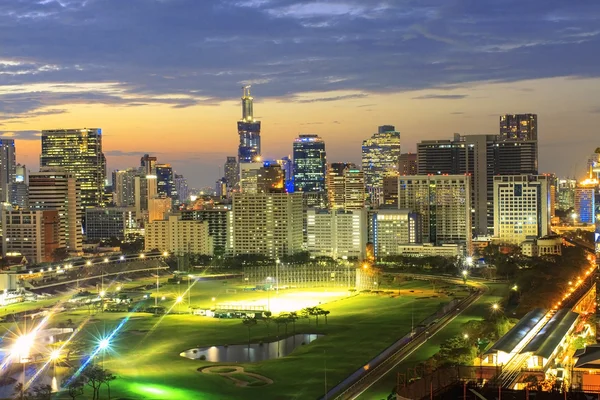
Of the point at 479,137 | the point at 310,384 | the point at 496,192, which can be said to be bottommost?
the point at 310,384

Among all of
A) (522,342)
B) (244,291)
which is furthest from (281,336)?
(244,291)

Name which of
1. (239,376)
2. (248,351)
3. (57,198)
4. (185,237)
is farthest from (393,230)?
(239,376)

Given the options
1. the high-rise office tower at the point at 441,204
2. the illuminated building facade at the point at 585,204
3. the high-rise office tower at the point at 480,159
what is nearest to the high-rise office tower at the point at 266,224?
the high-rise office tower at the point at 441,204

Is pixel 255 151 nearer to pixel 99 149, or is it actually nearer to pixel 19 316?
pixel 99 149

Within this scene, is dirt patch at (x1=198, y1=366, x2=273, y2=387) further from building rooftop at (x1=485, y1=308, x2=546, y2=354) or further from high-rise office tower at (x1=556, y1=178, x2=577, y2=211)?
high-rise office tower at (x1=556, y1=178, x2=577, y2=211)

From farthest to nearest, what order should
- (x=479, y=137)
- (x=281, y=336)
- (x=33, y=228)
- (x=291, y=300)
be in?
(x=479, y=137)
(x=33, y=228)
(x=291, y=300)
(x=281, y=336)

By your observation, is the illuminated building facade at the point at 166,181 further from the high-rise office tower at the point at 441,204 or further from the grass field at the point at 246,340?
the grass field at the point at 246,340

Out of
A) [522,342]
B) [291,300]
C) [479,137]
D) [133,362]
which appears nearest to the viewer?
[522,342]
